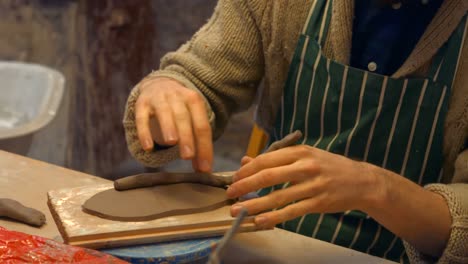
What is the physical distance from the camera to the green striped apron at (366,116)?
1284mm

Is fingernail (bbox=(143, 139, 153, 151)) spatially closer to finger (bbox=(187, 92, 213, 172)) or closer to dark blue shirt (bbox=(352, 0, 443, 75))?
finger (bbox=(187, 92, 213, 172))

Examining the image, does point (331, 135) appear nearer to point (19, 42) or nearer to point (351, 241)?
point (351, 241)

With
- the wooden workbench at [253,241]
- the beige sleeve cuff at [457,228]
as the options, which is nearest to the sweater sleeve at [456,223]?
the beige sleeve cuff at [457,228]

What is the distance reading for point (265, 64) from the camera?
1.46 meters

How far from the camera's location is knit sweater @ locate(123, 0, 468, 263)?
125 centimetres

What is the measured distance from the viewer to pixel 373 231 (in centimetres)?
134

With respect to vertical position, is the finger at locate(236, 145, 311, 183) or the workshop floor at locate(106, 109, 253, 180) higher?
the finger at locate(236, 145, 311, 183)

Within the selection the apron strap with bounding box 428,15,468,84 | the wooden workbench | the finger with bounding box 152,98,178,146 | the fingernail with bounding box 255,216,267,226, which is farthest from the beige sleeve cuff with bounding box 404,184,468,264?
the finger with bounding box 152,98,178,146

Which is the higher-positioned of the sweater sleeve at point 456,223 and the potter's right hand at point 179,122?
the potter's right hand at point 179,122

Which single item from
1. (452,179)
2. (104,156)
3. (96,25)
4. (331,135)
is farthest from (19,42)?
(452,179)

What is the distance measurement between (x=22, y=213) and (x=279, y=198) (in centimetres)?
44

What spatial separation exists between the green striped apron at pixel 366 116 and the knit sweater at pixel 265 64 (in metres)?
0.02

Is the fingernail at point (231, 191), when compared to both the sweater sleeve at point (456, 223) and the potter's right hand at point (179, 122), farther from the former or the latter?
the sweater sleeve at point (456, 223)

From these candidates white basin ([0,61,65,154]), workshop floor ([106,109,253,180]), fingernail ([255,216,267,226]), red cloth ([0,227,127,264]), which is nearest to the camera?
red cloth ([0,227,127,264])
